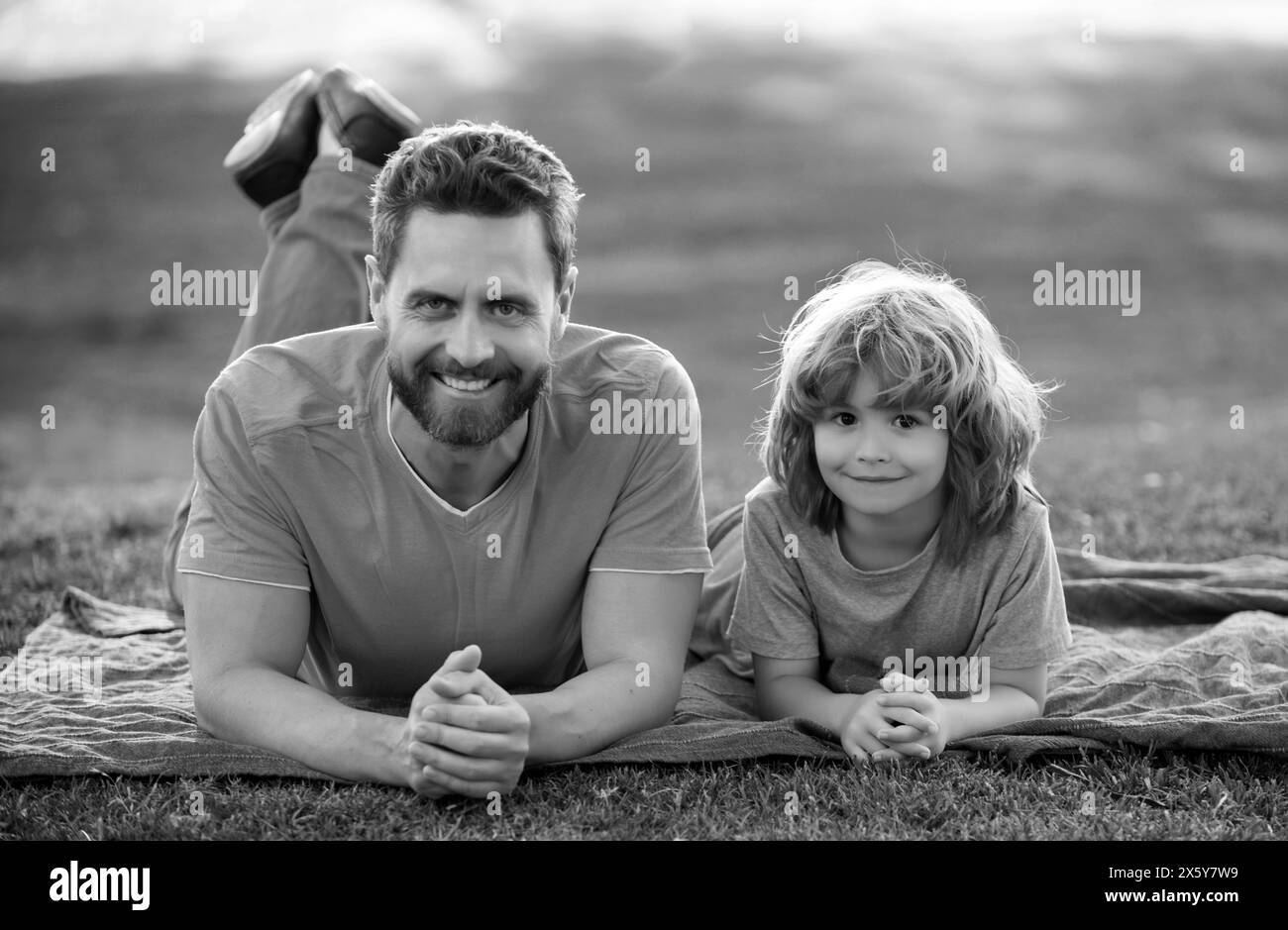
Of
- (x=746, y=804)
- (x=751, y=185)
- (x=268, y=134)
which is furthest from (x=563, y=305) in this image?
(x=751, y=185)

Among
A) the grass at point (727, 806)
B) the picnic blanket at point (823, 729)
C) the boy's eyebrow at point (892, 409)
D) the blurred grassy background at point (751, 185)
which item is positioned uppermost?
the blurred grassy background at point (751, 185)

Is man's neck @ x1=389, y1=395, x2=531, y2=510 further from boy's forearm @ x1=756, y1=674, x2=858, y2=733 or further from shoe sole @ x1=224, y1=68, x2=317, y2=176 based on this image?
shoe sole @ x1=224, y1=68, x2=317, y2=176

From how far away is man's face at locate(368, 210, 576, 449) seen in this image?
3.17m

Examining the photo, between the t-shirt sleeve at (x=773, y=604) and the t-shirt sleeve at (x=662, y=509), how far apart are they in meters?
0.33

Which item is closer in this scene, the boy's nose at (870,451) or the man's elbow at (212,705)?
the man's elbow at (212,705)

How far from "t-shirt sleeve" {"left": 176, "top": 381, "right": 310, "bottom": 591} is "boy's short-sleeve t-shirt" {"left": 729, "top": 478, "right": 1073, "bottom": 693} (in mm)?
1187

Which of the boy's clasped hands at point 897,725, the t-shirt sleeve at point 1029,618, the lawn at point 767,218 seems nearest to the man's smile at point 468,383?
the boy's clasped hands at point 897,725

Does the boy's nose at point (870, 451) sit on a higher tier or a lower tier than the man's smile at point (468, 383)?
lower

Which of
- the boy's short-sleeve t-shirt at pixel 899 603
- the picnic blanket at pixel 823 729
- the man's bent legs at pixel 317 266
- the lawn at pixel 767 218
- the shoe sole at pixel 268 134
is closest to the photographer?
the picnic blanket at pixel 823 729

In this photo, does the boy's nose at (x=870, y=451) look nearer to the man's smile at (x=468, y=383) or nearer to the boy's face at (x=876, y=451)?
the boy's face at (x=876, y=451)

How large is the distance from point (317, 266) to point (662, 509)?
2.10m

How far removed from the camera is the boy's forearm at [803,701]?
141 inches

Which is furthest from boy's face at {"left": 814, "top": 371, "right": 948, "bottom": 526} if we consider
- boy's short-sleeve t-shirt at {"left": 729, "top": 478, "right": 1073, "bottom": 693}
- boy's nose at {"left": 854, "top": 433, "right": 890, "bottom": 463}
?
boy's short-sleeve t-shirt at {"left": 729, "top": 478, "right": 1073, "bottom": 693}
